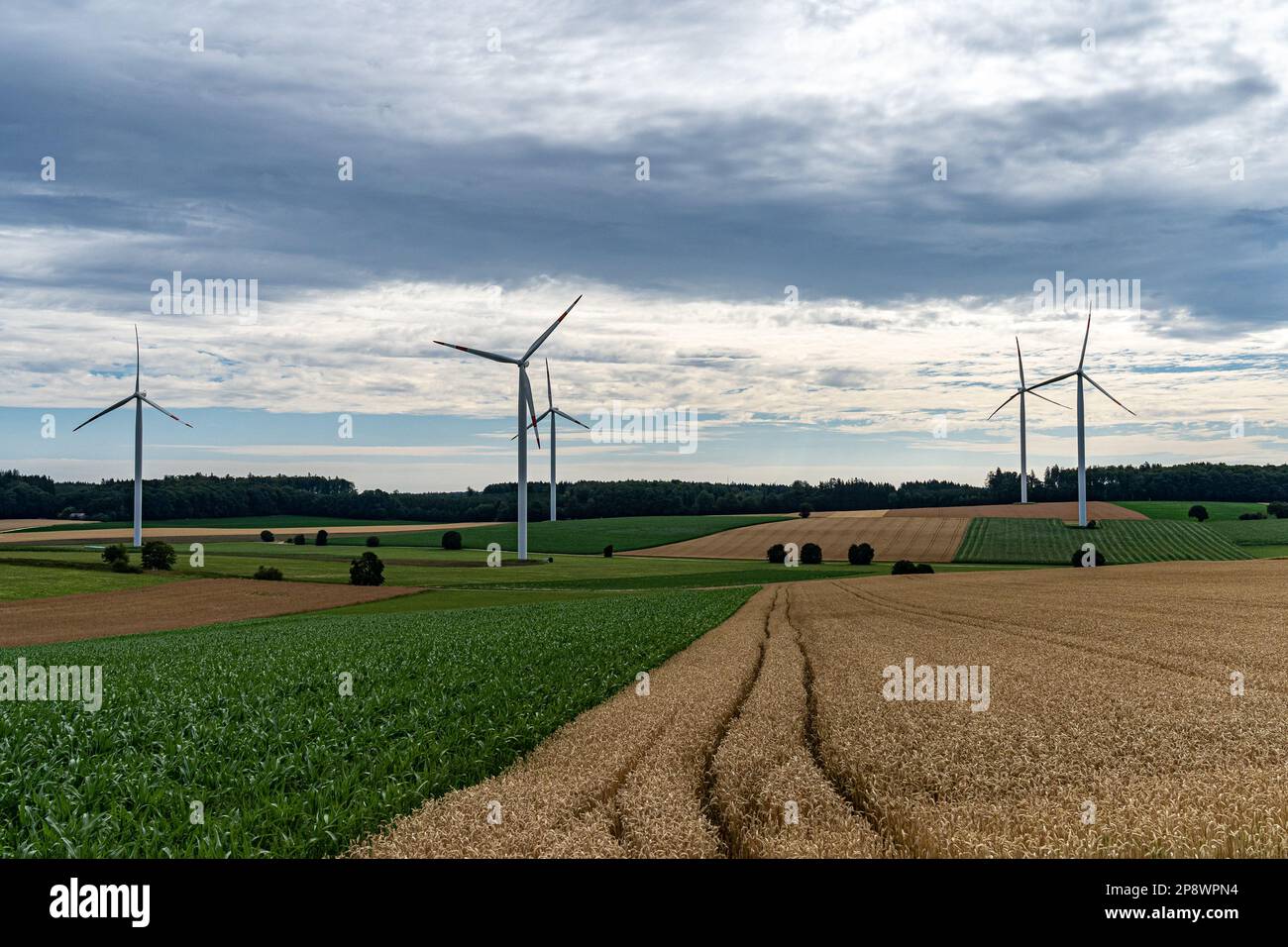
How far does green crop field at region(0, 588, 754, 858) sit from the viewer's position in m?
8.52

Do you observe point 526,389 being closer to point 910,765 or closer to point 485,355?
point 485,355

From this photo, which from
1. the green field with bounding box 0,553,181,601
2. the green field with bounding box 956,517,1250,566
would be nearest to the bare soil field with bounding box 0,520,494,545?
the green field with bounding box 0,553,181,601

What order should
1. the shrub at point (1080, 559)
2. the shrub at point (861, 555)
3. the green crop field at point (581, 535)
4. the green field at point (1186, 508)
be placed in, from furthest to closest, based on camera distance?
the green field at point (1186, 508) → the green crop field at point (581, 535) → the shrub at point (861, 555) → the shrub at point (1080, 559)

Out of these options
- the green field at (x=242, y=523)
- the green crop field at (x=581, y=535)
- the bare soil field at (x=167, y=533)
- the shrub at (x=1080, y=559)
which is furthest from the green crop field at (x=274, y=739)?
the green field at (x=242, y=523)

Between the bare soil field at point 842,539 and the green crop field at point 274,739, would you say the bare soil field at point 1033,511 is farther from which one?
the green crop field at point 274,739

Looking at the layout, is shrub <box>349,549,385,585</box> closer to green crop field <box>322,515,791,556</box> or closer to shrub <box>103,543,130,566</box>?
shrub <box>103,543,130,566</box>

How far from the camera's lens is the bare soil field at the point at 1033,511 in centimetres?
12019

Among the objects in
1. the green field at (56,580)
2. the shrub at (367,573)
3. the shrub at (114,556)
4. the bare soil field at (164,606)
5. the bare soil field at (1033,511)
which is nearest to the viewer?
the bare soil field at (164,606)

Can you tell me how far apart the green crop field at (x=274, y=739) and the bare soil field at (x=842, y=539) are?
80619 millimetres

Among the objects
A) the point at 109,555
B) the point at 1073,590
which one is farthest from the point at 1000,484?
the point at 109,555

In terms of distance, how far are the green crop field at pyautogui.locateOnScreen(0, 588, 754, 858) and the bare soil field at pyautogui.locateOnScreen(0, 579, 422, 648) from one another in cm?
2223

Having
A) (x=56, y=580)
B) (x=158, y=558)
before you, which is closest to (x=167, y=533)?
(x=158, y=558)

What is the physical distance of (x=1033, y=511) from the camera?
127500 mm
